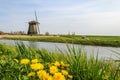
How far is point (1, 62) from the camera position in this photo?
5285 mm

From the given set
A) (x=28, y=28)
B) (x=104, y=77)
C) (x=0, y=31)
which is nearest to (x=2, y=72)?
(x=104, y=77)

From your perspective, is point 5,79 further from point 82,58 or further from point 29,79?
point 82,58

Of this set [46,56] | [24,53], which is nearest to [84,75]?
[46,56]

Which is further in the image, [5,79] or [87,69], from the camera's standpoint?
Result: [87,69]

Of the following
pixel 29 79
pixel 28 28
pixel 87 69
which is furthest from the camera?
pixel 28 28

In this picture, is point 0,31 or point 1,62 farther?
point 0,31

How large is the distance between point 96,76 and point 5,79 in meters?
1.44

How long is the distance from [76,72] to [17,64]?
3.40 feet

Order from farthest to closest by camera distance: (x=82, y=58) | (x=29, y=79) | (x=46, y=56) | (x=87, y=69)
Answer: (x=46, y=56)
(x=82, y=58)
(x=87, y=69)
(x=29, y=79)

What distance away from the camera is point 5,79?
4.48 m

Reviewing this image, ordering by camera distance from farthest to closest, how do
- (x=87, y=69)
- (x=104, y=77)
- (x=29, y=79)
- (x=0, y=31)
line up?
(x=0, y=31) < (x=87, y=69) < (x=104, y=77) < (x=29, y=79)

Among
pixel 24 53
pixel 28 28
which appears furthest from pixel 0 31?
pixel 24 53

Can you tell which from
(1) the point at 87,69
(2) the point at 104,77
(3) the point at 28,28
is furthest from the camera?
(3) the point at 28,28

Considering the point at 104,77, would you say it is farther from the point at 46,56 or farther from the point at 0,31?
the point at 0,31
